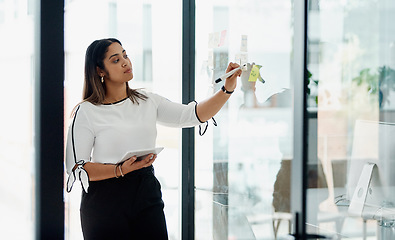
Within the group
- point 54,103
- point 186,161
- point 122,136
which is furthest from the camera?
point 186,161

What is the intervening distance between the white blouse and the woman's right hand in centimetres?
12

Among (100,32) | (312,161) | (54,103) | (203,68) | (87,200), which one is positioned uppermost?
(100,32)

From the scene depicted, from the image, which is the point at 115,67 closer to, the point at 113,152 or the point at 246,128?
the point at 113,152

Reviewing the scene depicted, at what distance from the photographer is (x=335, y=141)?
2.07 metres

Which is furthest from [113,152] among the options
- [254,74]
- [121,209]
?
[254,74]

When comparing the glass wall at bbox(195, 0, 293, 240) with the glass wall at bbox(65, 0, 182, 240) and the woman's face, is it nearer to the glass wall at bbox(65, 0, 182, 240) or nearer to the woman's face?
the glass wall at bbox(65, 0, 182, 240)

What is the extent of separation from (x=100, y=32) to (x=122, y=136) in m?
0.92

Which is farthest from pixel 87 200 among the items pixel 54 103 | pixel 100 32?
pixel 100 32

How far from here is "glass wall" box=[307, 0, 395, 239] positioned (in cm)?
187

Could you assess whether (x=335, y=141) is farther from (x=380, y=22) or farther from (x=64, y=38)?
(x=64, y=38)

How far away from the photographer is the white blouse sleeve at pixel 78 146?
2320 millimetres

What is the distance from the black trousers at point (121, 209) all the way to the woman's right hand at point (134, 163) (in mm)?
82

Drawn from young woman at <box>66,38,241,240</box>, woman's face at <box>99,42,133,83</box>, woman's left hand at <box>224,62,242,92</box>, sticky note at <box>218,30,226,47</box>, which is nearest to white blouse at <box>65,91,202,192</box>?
young woman at <box>66,38,241,240</box>

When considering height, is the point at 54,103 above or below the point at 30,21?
below
